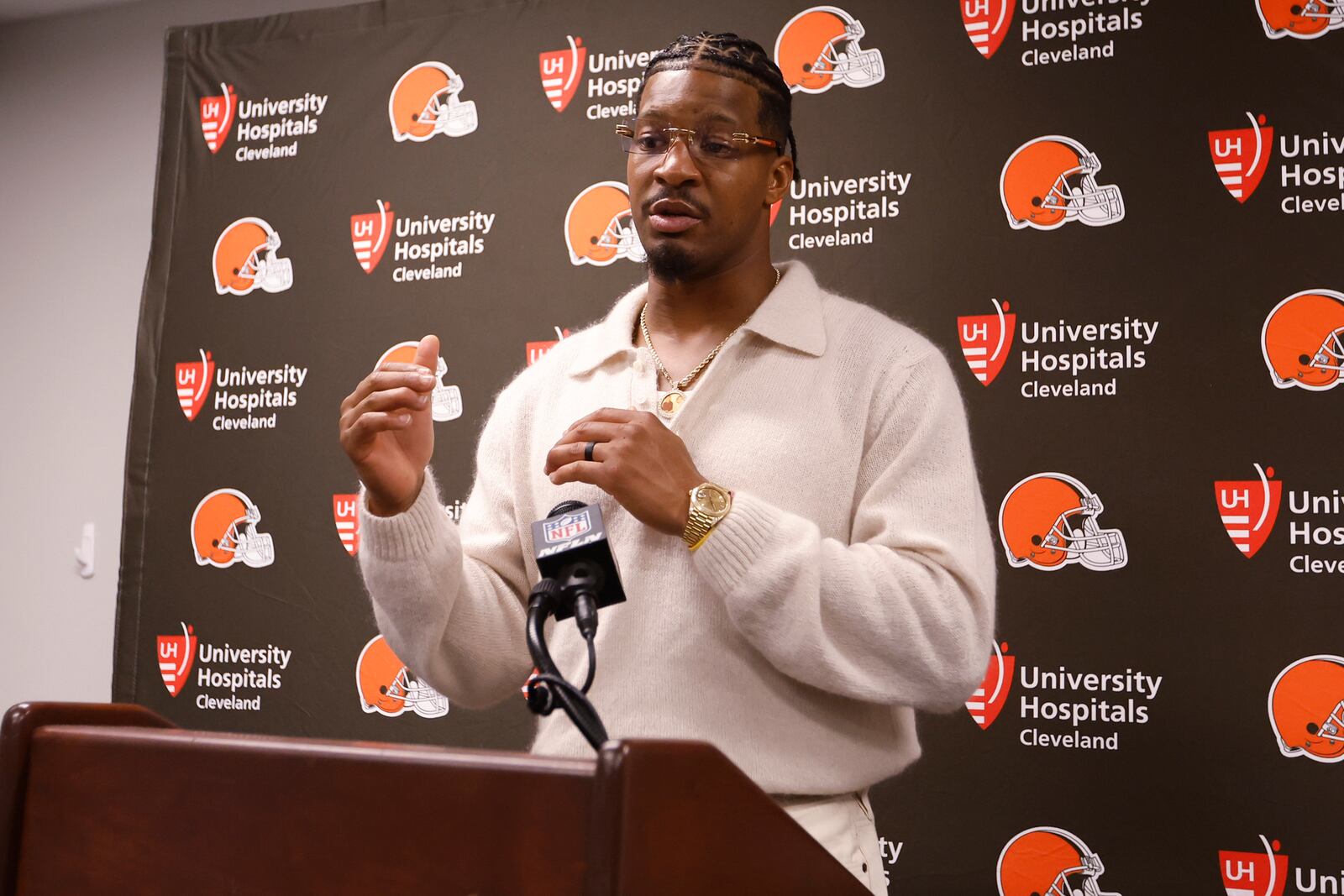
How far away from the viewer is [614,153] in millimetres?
2715

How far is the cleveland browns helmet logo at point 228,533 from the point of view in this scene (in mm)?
2861

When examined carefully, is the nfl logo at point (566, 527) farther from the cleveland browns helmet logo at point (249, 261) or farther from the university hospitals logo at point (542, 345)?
the cleveland browns helmet logo at point (249, 261)

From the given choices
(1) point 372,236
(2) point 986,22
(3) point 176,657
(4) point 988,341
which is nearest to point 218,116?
(1) point 372,236

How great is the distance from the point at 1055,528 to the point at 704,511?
1252 millimetres

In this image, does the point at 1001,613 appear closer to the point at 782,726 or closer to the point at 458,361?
the point at 782,726

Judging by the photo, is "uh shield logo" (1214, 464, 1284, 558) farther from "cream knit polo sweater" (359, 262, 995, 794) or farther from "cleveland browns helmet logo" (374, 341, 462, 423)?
"cleveland browns helmet logo" (374, 341, 462, 423)

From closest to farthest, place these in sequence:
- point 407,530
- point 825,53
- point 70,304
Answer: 1. point 407,530
2. point 825,53
3. point 70,304

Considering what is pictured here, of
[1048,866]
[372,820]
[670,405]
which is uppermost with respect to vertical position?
[670,405]

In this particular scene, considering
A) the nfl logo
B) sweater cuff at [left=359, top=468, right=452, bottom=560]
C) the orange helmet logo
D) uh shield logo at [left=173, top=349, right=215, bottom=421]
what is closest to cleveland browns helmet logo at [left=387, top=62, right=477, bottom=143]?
the orange helmet logo

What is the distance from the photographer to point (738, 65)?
1.44 meters

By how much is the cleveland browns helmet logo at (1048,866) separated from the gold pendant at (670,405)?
124 cm

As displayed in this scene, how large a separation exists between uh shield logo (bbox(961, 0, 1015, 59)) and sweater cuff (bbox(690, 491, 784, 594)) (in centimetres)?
160

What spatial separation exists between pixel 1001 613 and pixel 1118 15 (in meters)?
1.18

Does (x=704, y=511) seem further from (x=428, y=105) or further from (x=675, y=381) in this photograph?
(x=428, y=105)
